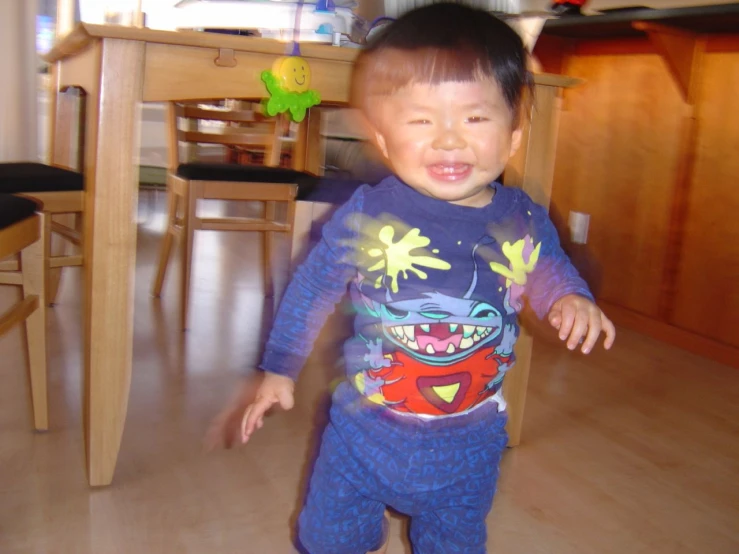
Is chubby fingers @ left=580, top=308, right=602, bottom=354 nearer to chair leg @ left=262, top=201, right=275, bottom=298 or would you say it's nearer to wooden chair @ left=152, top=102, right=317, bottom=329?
wooden chair @ left=152, top=102, right=317, bottom=329

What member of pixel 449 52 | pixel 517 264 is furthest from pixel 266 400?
pixel 449 52

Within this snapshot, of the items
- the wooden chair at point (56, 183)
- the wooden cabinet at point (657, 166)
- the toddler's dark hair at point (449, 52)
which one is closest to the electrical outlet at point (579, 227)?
the wooden cabinet at point (657, 166)

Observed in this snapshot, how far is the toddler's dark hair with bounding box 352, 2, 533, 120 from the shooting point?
0.73m

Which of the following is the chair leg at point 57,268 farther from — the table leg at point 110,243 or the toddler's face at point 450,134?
the toddler's face at point 450,134

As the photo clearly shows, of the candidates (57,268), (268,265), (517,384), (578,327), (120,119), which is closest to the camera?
(578,327)

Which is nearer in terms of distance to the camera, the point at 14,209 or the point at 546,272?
the point at 546,272

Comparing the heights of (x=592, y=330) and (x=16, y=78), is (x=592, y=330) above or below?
below

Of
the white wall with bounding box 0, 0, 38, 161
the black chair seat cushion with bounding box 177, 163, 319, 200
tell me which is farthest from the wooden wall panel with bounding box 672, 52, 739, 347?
the white wall with bounding box 0, 0, 38, 161

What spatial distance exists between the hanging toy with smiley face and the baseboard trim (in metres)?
1.45

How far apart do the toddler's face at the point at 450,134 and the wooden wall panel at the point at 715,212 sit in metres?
1.39

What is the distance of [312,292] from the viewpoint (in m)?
0.83

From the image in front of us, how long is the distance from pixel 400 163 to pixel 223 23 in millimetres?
668

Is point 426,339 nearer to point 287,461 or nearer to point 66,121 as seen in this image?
point 287,461

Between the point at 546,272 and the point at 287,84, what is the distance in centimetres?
51
